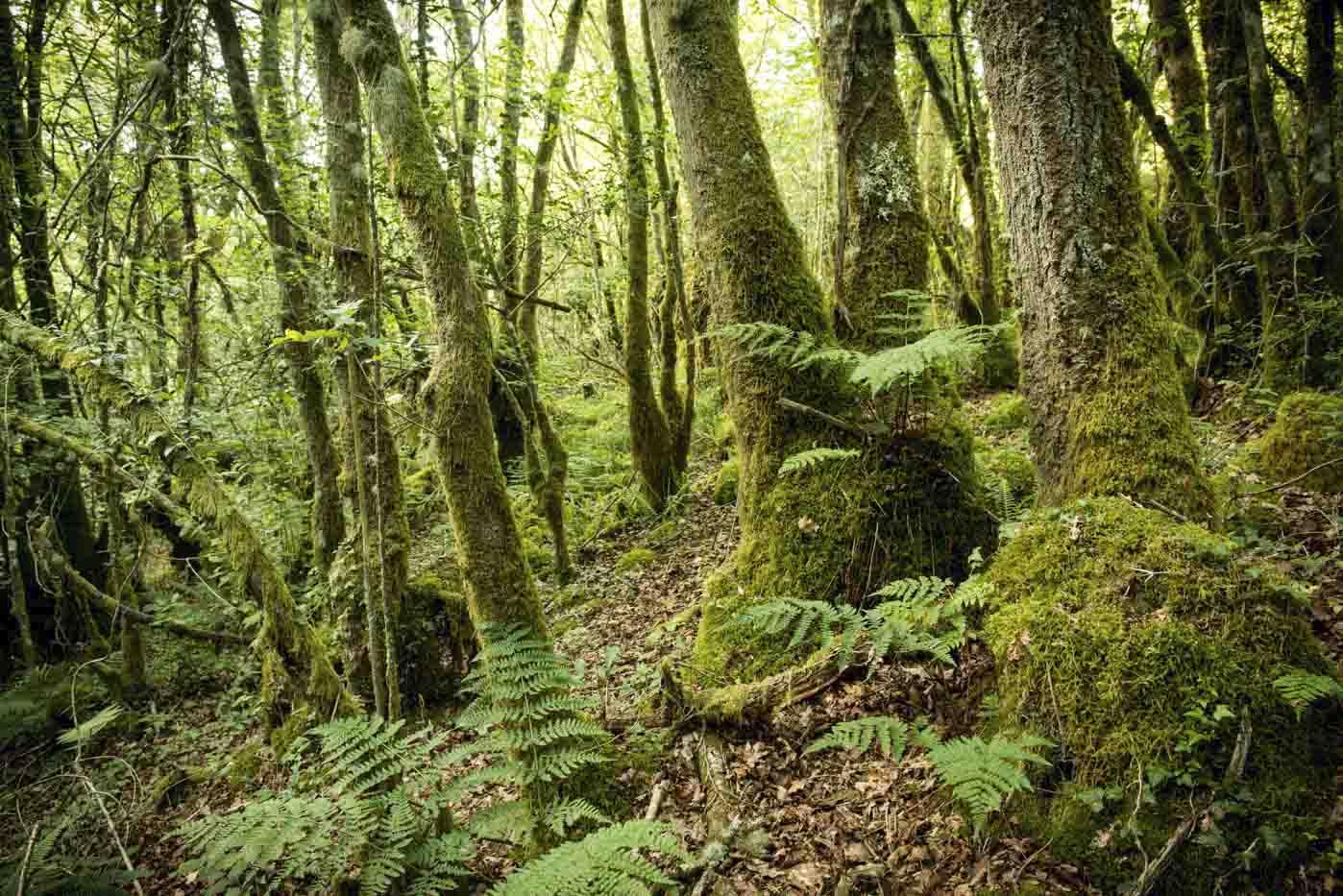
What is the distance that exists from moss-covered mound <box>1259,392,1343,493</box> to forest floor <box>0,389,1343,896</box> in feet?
0.63

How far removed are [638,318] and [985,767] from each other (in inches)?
274

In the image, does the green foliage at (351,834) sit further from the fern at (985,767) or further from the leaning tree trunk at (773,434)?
the fern at (985,767)

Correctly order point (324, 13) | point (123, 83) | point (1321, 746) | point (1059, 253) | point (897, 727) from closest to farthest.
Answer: point (1321, 746) < point (897, 727) < point (1059, 253) < point (324, 13) < point (123, 83)

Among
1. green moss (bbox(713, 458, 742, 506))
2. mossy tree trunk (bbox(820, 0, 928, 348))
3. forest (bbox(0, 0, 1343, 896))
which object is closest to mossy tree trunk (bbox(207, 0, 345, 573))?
forest (bbox(0, 0, 1343, 896))

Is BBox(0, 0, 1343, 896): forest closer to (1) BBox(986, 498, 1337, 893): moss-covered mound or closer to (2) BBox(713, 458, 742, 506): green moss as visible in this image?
(1) BBox(986, 498, 1337, 893): moss-covered mound

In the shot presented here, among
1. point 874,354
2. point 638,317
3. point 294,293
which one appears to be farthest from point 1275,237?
point 294,293

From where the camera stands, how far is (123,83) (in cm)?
586

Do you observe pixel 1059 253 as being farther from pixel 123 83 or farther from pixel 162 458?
pixel 123 83

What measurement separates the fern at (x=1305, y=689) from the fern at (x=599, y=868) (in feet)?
6.97

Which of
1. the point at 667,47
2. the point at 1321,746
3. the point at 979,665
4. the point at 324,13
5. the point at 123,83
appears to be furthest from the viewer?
the point at 123,83

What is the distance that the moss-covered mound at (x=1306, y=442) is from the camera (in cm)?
412

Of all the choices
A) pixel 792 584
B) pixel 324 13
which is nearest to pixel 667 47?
pixel 324 13

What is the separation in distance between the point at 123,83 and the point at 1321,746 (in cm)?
902

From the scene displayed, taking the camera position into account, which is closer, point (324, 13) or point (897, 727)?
point (897, 727)
